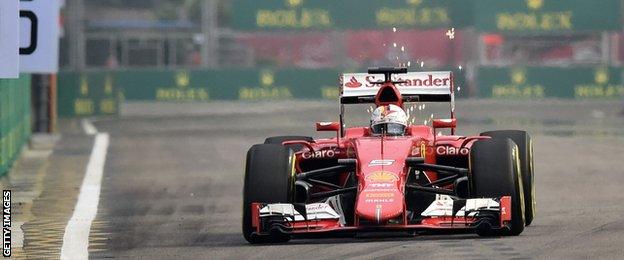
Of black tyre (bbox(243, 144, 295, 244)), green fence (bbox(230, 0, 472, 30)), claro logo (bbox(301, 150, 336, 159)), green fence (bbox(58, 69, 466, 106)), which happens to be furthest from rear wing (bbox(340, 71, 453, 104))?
green fence (bbox(230, 0, 472, 30))

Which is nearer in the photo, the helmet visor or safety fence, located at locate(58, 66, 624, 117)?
the helmet visor

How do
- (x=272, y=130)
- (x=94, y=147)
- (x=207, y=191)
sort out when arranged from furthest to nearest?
(x=272, y=130) < (x=94, y=147) < (x=207, y=191)

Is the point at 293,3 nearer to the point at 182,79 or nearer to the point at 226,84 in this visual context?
the point at 226,84

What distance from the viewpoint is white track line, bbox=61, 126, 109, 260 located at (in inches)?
656

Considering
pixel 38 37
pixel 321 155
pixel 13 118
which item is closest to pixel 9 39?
pixel 321 155

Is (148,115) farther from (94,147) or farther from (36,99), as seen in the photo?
(94,147)

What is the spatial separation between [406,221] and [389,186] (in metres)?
0.36

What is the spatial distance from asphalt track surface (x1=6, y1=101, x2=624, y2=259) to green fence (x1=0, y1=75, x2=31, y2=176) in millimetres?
1472

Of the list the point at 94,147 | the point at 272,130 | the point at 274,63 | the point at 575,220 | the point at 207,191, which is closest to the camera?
the point at 575,220

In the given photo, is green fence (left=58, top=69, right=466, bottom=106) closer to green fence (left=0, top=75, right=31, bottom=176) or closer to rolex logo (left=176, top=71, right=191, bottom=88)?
rolex logo (left=176, top=71, right=191, bottom=88)

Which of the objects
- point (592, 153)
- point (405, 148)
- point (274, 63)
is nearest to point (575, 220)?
point (405, 148)

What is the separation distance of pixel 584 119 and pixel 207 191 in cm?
2739

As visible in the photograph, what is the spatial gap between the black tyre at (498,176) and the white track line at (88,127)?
27.4 m

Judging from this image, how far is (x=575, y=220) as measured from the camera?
62.0ft
